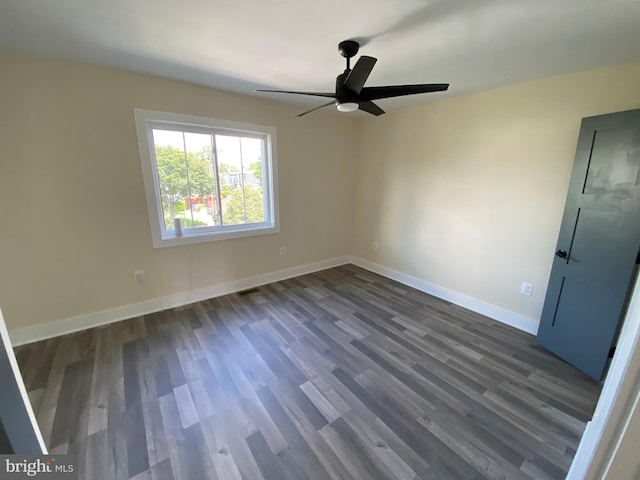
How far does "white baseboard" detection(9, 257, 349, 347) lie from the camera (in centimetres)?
230

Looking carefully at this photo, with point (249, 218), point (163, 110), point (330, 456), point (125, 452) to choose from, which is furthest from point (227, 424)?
point (163, 110)

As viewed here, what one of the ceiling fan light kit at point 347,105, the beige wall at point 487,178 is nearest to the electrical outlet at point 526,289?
the beige wall at point 487,178

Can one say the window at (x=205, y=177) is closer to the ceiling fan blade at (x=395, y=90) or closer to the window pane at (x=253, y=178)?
the window pane at (x=253, y=178)

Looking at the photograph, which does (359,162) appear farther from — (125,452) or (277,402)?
(125,452)

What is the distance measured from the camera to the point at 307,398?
5.78ft

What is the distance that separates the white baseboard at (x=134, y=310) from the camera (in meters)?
2.30

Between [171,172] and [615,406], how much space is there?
335cm

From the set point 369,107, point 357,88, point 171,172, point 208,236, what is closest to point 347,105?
point 357,88

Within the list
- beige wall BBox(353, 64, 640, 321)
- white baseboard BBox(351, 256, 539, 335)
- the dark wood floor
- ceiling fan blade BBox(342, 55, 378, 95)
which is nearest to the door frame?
the dark wood floor

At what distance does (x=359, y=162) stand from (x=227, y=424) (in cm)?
381

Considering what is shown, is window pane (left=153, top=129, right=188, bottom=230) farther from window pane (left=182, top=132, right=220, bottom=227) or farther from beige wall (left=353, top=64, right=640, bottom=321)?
beige wall (left=353, top=64, right=640, bottom=321)

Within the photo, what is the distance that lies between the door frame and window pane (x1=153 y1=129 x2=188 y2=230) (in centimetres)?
330

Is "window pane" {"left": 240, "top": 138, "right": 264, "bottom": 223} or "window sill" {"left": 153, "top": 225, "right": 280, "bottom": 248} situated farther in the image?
"window pane" {"left": 240, "top": 138, "right": 264, "bottom": 223}

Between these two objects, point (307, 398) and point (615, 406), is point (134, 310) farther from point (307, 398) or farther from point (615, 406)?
point (615, 406)
